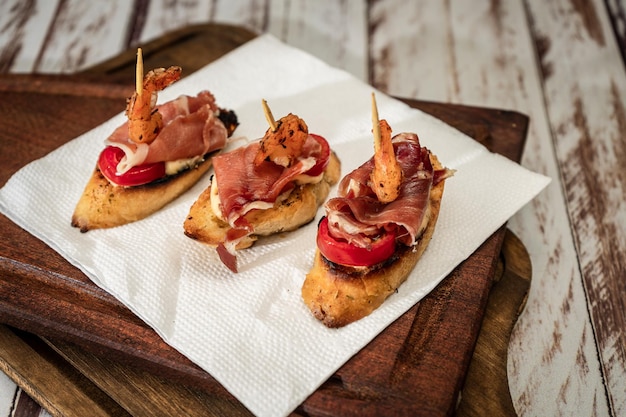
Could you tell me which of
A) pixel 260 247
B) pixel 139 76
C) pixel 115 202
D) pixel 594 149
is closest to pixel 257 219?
pixel 260 247

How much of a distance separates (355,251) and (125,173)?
105cm

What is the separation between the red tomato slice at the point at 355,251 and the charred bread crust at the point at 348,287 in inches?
1.2

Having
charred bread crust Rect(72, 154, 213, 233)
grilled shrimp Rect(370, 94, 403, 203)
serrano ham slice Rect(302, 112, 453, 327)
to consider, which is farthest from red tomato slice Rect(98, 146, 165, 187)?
grilled shrimp Rect(370, 94, 403, 203)

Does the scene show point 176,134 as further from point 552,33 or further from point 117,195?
point 552,33

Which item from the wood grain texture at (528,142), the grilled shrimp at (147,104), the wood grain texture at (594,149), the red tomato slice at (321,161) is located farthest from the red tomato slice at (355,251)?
the wood grain texture at (594,149)

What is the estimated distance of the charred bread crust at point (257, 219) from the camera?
3.00 m

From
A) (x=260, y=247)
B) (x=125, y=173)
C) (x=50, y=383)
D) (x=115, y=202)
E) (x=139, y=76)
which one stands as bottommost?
(x=50, y=383)

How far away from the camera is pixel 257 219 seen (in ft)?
9.78

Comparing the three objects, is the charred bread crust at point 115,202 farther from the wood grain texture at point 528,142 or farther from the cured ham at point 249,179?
the wood grain texture at point 528,142

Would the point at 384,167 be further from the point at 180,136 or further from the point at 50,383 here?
the point at 50,383

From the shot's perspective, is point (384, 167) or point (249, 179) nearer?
point (384, 167)

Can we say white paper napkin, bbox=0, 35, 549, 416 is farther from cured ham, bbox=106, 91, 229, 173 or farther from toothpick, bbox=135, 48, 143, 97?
toothpick, bbox=135, 48, 143, 97

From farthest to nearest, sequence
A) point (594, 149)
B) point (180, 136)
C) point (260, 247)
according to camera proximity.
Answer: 1. point (594, 149)
2. point (180, 136)
3. point (260, 247)

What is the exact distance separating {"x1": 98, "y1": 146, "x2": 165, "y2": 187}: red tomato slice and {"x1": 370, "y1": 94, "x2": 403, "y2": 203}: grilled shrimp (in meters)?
0.97
